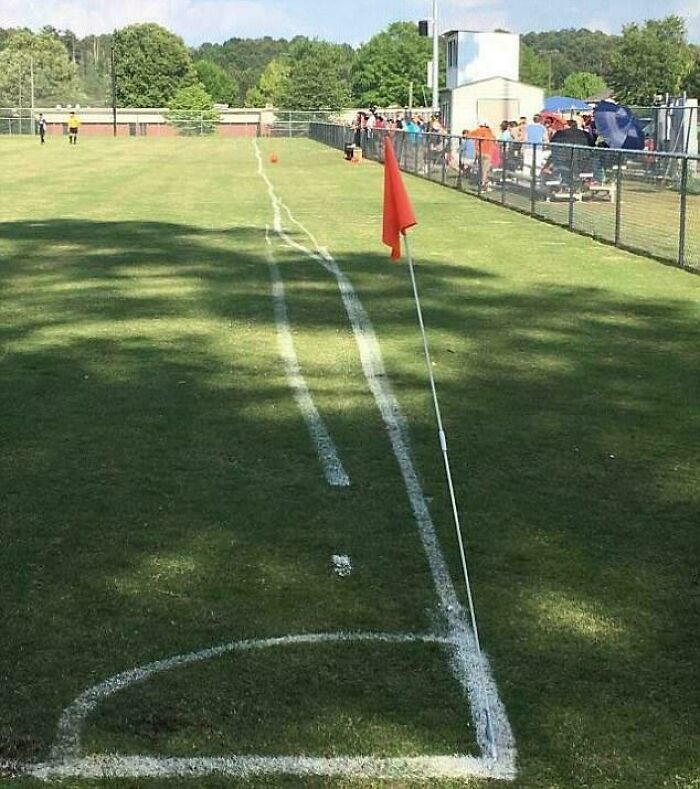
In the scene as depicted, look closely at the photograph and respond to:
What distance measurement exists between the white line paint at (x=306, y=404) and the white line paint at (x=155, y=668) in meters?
2.06

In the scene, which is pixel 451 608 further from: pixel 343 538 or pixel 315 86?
pixel 315 86

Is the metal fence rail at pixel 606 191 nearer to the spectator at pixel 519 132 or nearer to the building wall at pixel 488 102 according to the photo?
the spectator at pixel 519 132

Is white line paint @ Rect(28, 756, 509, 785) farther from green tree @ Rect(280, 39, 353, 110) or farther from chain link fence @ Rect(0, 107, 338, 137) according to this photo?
green tree @ Rect(280, 39, 353, 110)

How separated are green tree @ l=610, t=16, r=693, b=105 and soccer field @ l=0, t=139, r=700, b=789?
12478cm

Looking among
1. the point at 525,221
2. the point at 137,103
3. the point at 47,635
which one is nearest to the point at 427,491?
the point at 47,635

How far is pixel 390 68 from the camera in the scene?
177 m

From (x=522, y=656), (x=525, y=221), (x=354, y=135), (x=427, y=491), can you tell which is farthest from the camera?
(x=354, y=135)

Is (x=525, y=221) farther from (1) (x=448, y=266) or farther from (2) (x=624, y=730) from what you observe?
(2) (x=624, y=730)

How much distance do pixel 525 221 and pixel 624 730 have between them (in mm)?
20159

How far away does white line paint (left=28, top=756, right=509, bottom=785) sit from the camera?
12.9 feet

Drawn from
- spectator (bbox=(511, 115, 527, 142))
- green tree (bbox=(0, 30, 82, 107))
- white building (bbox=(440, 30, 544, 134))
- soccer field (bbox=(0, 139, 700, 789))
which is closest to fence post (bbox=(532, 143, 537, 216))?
spectator (bbox=(511, 115, 527, 142))

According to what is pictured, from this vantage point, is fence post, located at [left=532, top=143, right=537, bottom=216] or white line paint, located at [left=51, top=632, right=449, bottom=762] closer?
white line paint, located at [left=51, top=632, right=449, bottom=762]

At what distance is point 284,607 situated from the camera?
527 centimetres

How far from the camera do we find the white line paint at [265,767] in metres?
3.92
